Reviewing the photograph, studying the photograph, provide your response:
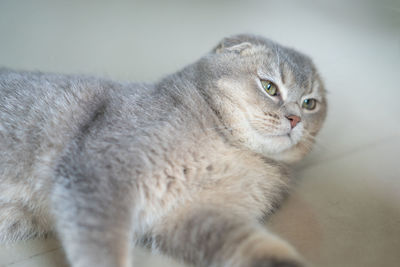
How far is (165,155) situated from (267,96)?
21.7 inches

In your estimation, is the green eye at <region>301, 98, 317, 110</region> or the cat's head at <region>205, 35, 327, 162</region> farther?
the green eye at <region>301, 98, 317, 110</region>

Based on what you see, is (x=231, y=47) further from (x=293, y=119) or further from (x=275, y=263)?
(x=275, y=263)

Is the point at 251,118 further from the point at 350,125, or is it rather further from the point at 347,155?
the point at 350,125

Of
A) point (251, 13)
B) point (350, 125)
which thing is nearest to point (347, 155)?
point (350, 125)

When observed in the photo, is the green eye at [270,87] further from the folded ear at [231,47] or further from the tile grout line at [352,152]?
the tile grout line at [352,152]

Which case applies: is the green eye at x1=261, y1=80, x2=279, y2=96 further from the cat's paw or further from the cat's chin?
the cat's paw

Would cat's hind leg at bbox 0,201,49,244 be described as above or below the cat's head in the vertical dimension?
below

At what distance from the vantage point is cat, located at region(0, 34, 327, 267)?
144 centimetres

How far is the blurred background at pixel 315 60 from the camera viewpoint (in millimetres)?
1679

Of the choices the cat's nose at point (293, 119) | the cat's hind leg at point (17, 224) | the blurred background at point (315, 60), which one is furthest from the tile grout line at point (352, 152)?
the cat's hind leg at point (17, 224)

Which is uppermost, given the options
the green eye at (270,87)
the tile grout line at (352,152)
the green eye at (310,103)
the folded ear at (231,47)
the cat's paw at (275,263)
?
the folded ear at (231,47)

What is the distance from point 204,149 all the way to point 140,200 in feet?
1.11

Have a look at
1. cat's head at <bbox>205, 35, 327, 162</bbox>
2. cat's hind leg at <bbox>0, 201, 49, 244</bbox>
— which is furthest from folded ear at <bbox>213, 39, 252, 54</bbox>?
cat's hind leg at <bbox>0, 201, 49, 244</bbox>

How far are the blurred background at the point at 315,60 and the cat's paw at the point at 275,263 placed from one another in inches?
7.8
